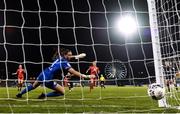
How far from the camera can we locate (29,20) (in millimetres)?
29547

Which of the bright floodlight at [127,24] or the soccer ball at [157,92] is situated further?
the bright floodlight at [127,24]

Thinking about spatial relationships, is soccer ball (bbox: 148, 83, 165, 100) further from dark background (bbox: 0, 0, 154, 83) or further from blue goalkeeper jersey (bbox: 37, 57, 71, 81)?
dark background (bbox: 0, 0, 154, 83)

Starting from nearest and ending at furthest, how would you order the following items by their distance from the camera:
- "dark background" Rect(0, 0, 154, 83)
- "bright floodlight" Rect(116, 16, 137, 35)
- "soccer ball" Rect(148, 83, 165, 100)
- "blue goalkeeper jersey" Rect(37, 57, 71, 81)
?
1. "soccer ball" Rect(148, 83, 165, 100)
2. "blue goalkeeper jersey" Rect(37, 57, 71, 81)
3. "bright floodlight" Rect(116, 16, 137, 35)
4. "dark background" Rect(0, 0, 154, 83)

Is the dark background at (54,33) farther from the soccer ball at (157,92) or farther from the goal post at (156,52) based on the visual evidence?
the soccer ball at (157,92)

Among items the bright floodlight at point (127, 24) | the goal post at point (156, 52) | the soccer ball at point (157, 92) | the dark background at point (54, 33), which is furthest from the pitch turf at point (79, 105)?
the dark background at point (54, 33)

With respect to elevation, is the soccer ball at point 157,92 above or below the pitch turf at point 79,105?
above

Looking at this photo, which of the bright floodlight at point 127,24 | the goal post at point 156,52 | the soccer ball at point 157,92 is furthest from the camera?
the bright floodlight at point 127,24

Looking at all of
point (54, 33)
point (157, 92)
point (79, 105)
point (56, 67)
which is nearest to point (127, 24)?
point (54, 33)

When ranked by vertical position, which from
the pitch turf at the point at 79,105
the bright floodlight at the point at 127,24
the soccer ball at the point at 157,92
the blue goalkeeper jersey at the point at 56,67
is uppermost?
the bright floodlight at the point at 127,24

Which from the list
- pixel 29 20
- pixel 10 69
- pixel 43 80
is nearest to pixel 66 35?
pixel 29 20

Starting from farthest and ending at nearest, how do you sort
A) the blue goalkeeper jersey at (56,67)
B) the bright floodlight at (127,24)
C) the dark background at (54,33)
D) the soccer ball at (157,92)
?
the dark background at (54,33)
the bright floodlight at (127,24)
the blue goalkeeper jersey at (56,67)
the soccer ball at (157,92)

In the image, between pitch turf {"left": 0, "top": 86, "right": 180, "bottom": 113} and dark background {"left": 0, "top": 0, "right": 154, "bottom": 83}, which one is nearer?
pitch turf {"left": 0, "top": 86, "right": 180, "bottom": 113}

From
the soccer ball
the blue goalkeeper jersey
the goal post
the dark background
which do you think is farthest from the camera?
the dark background

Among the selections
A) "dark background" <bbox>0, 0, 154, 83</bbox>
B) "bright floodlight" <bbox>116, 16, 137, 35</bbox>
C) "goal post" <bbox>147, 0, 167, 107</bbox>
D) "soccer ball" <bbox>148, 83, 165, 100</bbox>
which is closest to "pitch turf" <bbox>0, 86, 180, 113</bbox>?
"soccer ball" <bbox>148, 83, 165, 100</bbox>
